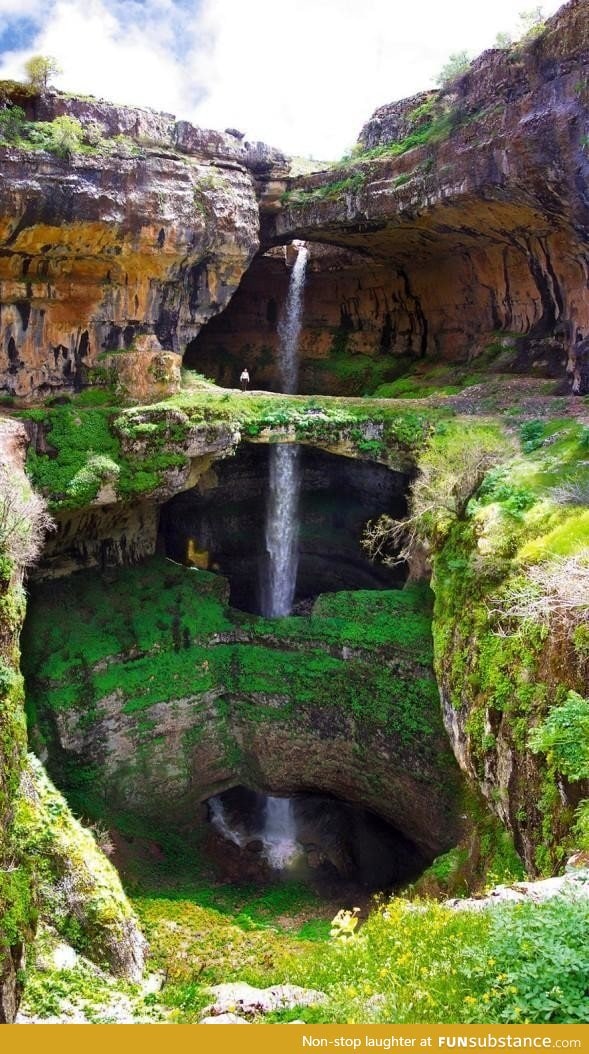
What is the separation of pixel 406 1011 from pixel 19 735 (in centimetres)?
595

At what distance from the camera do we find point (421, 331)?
24.4 meters

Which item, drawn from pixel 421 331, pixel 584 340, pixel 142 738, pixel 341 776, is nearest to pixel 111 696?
pixel 142 738

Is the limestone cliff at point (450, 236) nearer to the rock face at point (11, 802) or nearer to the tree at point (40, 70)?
the tree at point (40, 70)

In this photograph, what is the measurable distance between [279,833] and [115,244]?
16.3m

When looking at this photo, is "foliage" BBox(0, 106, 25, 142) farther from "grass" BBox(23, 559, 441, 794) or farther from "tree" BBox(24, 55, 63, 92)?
"grass" BBox(23, 559, 441, 794)

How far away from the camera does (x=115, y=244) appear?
17.2 m

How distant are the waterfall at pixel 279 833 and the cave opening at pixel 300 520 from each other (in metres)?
6.68

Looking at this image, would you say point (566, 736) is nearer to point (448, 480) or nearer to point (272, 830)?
point (448, 480)

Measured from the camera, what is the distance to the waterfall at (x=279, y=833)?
16203 millimetres

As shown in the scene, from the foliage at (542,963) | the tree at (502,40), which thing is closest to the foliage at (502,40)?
the tree at (502,40)

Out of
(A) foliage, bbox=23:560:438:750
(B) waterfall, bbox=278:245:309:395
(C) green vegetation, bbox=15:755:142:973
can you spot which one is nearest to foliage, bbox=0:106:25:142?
(A) foliage, bbox=23:560:438:750

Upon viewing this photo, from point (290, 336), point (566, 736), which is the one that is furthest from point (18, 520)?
point (290, 336)

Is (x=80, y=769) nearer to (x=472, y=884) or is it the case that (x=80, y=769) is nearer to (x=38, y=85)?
(x=472, y=884)

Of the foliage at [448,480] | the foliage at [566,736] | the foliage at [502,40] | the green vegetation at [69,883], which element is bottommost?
the green vegetation at [69,883]
